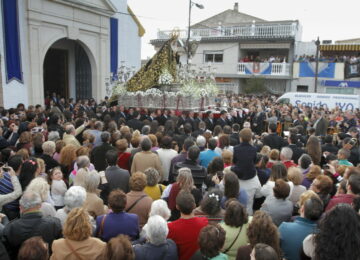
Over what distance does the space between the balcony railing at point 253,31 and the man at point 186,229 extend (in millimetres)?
23326

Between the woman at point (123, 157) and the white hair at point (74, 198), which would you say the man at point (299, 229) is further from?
the woman at point (123, 157)

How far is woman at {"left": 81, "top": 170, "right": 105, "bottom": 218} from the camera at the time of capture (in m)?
3.60

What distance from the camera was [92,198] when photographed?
3.66 m

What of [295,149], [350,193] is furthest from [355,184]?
[295,149]

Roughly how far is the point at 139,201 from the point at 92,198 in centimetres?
53

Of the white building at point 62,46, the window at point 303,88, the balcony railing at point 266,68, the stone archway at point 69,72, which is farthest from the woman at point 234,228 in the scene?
the window at point 303,88

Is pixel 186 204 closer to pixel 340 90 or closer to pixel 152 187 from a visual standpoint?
pixel 152 187

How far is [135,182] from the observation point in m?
3.76

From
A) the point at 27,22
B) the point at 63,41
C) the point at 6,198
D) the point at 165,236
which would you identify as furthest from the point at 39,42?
the point at 165,236

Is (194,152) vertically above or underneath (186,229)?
above

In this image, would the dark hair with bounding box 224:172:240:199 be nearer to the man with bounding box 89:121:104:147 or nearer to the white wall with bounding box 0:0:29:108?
the man with bounding box 89:121:104:147

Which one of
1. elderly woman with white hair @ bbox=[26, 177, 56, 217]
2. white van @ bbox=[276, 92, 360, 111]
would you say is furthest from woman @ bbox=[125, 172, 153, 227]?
white van @ bbox=[276, 92, 360, 111]

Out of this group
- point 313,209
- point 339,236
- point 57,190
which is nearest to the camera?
point 339,236

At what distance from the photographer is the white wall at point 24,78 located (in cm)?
1270
